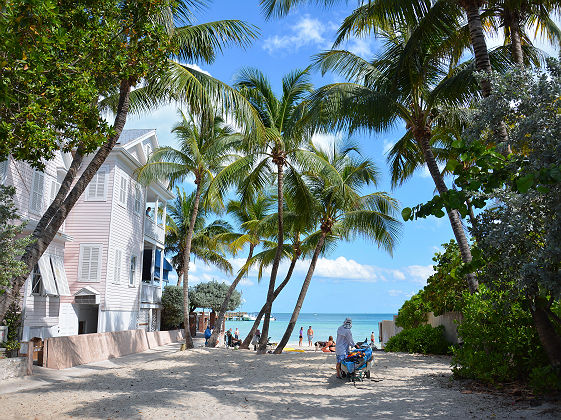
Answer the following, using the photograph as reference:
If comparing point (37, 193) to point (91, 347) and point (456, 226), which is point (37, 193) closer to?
point (91, 347)

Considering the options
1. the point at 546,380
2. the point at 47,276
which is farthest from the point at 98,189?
the point at 546,380

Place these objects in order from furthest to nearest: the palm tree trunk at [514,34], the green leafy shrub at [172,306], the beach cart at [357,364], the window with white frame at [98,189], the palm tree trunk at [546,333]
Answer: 1. the green leafy shrub at [172,306]
2. the window with white frame at [98,189]
3. the palm tree trunk at [514,34]
4. the beach cart at [357,364]
5. the palm tree trunk at [546,333]

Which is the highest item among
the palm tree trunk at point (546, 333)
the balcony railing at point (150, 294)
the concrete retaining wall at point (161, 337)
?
the balcony railing at point (150, 294)

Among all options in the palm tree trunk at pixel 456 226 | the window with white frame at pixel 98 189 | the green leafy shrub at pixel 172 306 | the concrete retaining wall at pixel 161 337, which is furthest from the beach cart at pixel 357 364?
the green leafy shrub at pixel 172 306

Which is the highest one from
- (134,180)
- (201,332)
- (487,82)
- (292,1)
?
(292,1)

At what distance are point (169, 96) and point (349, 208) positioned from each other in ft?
33.4

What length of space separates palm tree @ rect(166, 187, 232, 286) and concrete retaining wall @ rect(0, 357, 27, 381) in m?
24.2

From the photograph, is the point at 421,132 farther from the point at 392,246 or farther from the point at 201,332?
the point at 201,332

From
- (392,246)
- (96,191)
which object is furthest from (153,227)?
(392,246)

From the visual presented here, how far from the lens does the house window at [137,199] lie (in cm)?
2469

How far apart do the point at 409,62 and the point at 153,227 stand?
62.7 feet

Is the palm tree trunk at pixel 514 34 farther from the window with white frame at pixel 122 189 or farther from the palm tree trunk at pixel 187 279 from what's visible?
the window with white frame at pixel 122 189

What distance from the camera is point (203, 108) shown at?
13039 mm

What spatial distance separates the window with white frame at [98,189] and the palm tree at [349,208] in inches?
368
